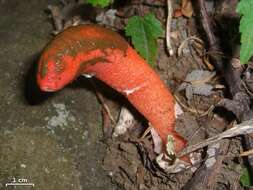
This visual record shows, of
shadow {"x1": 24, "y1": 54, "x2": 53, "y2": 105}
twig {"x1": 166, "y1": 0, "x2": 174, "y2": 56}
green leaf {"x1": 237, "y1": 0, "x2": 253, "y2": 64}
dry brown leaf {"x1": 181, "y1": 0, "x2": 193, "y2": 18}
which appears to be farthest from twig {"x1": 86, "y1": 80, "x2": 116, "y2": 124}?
green leaf {"x1": 237, "y1": 0, "x2": 253, "y2": 64}

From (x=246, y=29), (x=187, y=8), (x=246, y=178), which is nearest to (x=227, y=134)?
(x=246, y=178)

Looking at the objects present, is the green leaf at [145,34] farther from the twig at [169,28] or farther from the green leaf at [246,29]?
the green leaf at [246,29]

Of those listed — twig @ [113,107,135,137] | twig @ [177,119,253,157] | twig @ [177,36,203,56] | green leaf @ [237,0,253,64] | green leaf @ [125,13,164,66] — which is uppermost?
green leaf @ [237,0,253,64]

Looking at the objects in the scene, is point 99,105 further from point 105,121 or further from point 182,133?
point 182,133

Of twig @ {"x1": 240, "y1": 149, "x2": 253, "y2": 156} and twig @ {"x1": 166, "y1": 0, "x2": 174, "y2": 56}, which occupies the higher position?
twig @ {"x1": 166, "y1": 0, "x2": 174, "y2": 56}

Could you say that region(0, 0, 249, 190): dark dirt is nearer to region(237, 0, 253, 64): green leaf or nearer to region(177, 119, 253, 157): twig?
region(177, 119, 253, 157): twig

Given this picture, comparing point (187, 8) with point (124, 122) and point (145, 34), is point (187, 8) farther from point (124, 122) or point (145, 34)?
point (124, 122)

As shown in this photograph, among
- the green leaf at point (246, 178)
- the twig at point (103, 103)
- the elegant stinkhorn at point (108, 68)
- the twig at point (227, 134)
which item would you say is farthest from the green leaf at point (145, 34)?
the green leaf at point (246, 178)
